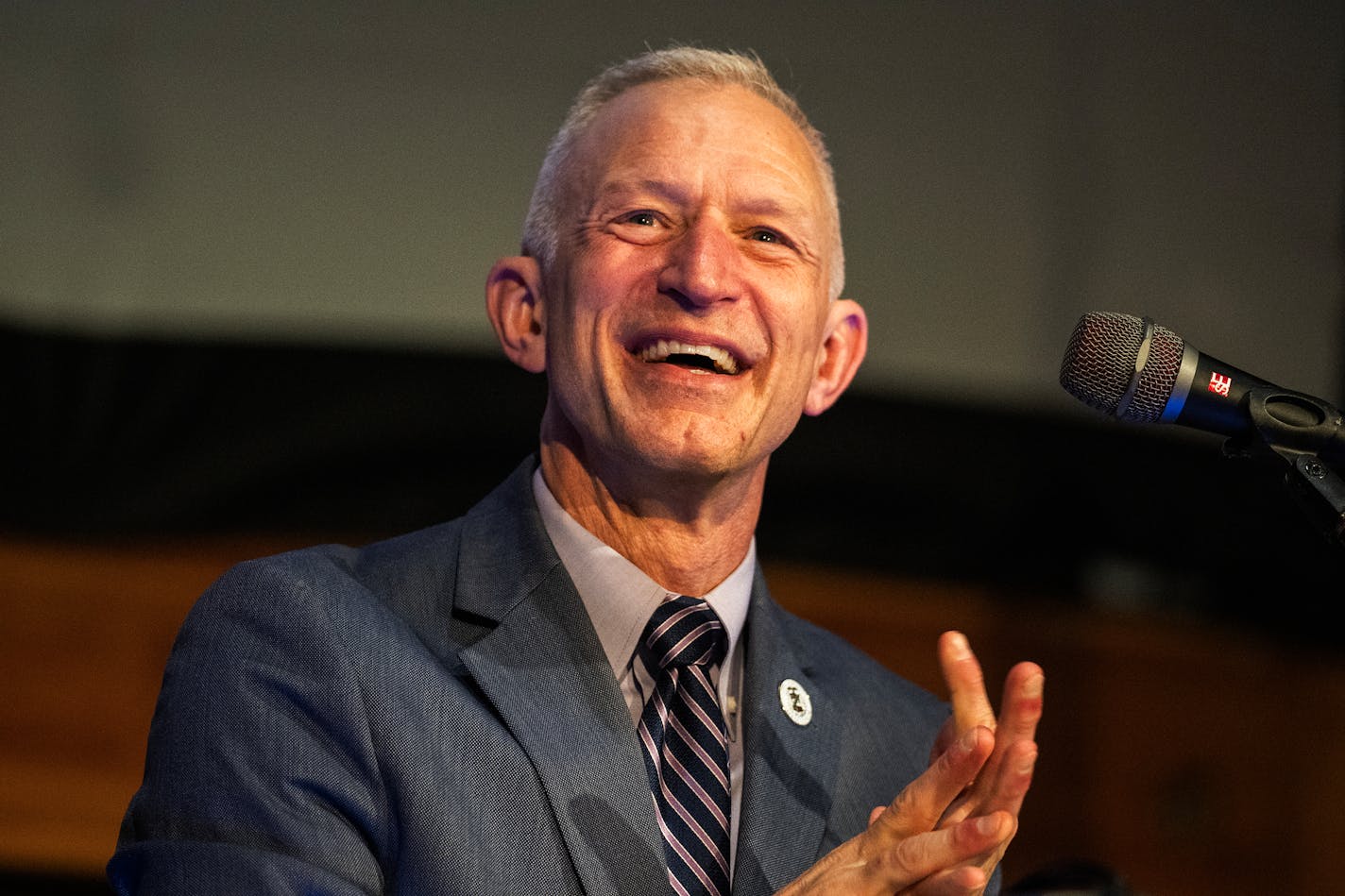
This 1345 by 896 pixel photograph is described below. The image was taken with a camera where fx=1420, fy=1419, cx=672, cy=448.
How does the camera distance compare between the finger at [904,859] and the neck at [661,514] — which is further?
the neck at [661,514]

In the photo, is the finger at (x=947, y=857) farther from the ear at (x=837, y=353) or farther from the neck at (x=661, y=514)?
the ear at (x=837, y=353)

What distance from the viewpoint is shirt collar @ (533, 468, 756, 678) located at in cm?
177

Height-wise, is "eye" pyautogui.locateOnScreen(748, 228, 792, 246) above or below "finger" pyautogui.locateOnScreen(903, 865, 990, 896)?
above

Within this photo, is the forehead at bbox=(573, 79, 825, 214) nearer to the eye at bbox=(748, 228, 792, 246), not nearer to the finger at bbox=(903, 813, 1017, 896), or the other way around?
the eye at bbox=(748, 228, 792, 246)

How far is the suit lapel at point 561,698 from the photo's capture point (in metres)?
1.53

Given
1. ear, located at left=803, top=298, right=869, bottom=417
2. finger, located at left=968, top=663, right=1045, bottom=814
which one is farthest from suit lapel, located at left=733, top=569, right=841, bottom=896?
finger, located at left=968, top=663, right=1045, bottom=814

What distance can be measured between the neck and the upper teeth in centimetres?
15

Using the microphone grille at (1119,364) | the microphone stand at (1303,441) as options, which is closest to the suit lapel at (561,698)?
the microphone grille at (1119,364)

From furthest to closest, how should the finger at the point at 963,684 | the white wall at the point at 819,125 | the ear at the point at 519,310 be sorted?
the white wall at the point at 819,125 < the ear at the point at 519,310 < the finger at the point at 963,684

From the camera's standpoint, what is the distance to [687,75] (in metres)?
1.99

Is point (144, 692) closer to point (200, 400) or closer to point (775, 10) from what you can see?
point (200, 400)

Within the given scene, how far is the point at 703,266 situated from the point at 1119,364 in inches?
22.8

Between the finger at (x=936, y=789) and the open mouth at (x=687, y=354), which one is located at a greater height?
the open mouth at (x=687, y=354)

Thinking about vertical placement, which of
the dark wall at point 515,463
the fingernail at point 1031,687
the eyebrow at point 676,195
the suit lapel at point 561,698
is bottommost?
the dark wall at point 515,463
